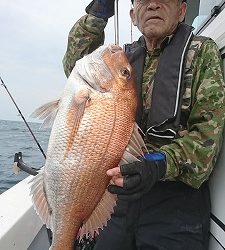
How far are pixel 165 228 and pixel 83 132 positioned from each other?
2.71 feet

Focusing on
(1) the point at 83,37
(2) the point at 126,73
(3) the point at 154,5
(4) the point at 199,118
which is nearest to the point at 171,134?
(4) the point at 199,118

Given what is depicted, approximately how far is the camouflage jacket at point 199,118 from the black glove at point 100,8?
2.26ft

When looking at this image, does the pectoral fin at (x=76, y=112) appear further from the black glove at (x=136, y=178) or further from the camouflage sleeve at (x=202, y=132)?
the camouflage sleeve at (x=202, y=132)

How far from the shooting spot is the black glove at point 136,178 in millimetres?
1843

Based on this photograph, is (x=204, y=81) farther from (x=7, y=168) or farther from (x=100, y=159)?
(x=7, y=168)

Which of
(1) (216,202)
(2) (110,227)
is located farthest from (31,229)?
(1) (216,202)

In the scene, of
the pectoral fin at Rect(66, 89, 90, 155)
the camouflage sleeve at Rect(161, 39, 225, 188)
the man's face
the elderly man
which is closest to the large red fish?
the pectoral fin at Rect(66, 89, 90, 155)

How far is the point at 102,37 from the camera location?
3.04m

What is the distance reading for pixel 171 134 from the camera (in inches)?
90.3

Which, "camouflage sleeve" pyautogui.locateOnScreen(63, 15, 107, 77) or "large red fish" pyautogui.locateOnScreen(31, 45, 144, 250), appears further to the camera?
"camouflage sleeve" pyautogui.locateOnScreen(63, 15, 107, 77)

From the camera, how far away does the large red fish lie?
1.93 metres

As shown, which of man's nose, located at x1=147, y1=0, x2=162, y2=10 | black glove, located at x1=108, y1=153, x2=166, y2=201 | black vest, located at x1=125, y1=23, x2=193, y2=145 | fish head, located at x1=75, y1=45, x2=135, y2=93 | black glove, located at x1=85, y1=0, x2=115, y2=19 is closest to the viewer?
black glove, located at x1=108, y1=153, x2=166, y2=201

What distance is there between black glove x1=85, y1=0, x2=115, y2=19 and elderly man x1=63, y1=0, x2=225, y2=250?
273 millimetres

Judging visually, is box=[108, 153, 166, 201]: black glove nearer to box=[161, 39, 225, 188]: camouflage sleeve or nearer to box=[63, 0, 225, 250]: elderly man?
box=[63, 0, 225, 250]: elderly man
